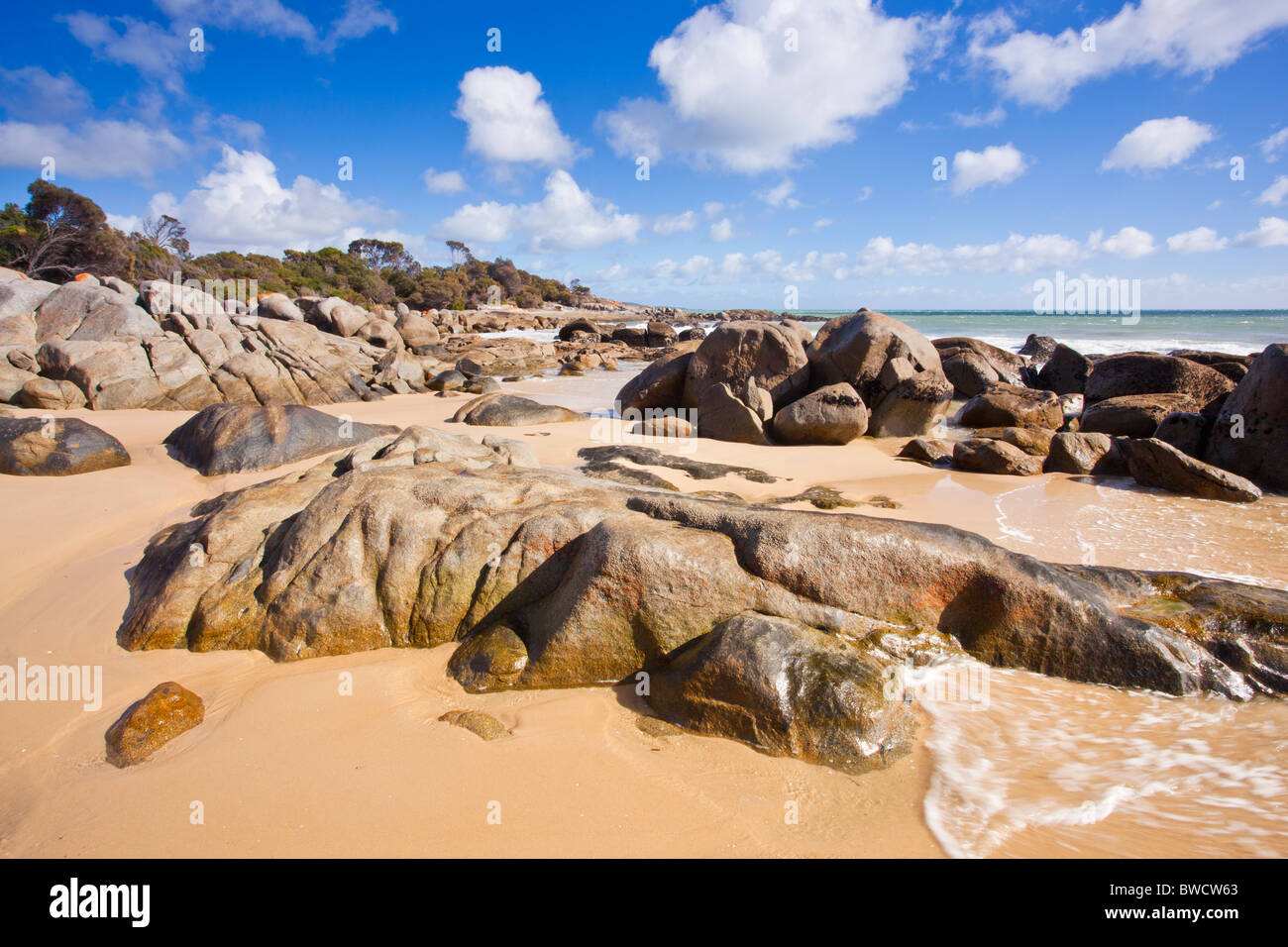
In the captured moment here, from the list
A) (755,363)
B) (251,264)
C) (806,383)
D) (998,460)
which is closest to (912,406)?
(806,383)

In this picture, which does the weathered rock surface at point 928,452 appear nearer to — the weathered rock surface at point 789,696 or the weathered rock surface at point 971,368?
the weathered rock surface at point 971,368

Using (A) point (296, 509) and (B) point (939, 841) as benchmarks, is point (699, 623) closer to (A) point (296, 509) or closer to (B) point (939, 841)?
(B) point (939, 841)

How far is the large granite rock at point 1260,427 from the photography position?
8117 millimetres

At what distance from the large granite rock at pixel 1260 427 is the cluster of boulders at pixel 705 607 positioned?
622 centimetres

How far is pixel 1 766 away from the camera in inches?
117

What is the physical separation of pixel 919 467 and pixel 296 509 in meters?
8.42

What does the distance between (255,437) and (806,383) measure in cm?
936

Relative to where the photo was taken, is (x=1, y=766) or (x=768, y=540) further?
(x=768, y=540)

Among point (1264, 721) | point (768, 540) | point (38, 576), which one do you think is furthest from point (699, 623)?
point (38, 576)

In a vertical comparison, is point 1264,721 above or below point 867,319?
below

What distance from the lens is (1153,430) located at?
35.2 feet

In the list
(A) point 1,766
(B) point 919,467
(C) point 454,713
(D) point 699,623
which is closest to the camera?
(A) point 1,766

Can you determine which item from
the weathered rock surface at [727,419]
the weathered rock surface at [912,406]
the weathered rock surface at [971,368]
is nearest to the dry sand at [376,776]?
Result: the weathered rock surface at [727,419]
